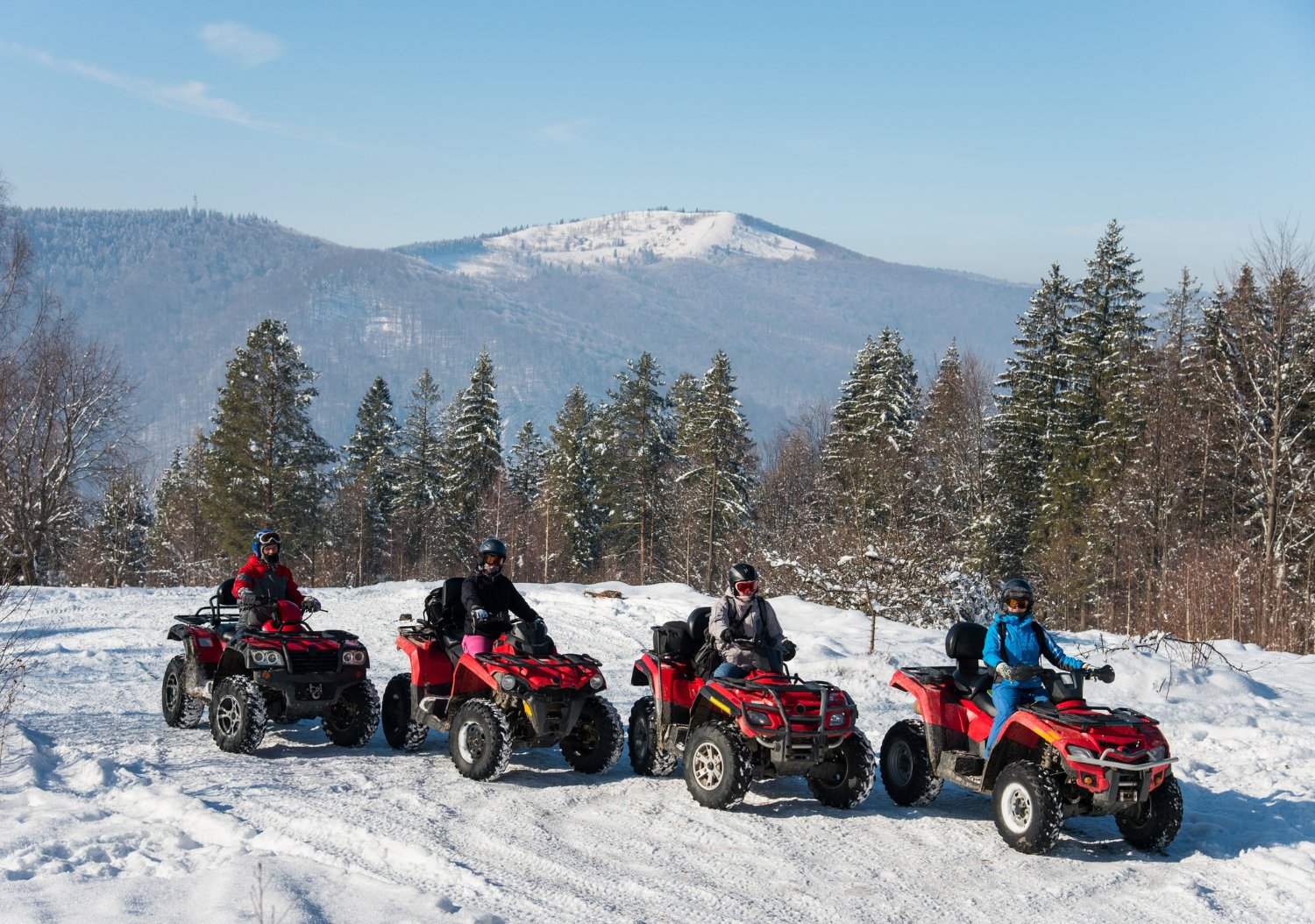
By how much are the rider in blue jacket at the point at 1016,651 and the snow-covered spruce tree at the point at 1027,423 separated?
36802mm

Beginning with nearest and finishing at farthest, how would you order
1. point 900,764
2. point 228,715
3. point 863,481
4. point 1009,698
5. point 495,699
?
point 1009,698 < point 900,764 < point 495,699 < point 228,715 < point 863,481

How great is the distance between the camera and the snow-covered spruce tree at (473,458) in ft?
182

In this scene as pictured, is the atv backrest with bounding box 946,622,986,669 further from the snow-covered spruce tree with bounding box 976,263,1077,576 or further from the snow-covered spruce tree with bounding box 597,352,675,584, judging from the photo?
the snow-covered spruce tree with bounding box 597,352,675,584

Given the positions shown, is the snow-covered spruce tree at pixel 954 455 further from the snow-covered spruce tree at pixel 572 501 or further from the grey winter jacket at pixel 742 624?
the grey winter jacket at pixel 742 624

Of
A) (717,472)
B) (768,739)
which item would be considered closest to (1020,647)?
(768,739)

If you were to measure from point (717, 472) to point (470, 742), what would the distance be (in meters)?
40.6

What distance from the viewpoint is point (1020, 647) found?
356 inches

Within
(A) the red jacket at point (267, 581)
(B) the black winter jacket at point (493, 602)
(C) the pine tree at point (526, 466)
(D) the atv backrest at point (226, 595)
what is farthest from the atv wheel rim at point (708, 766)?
(C) the pine tree at point (526, 466)

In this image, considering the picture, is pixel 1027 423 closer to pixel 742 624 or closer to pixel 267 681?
pixel 742 624

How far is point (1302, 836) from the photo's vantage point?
8.72 m

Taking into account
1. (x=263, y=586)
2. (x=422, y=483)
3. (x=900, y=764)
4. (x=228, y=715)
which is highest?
(x=263, y=586)

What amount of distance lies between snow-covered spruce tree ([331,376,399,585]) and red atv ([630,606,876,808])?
53724mm

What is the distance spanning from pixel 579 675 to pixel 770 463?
9736cm

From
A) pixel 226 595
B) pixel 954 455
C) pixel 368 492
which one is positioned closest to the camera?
pixel 226 595
